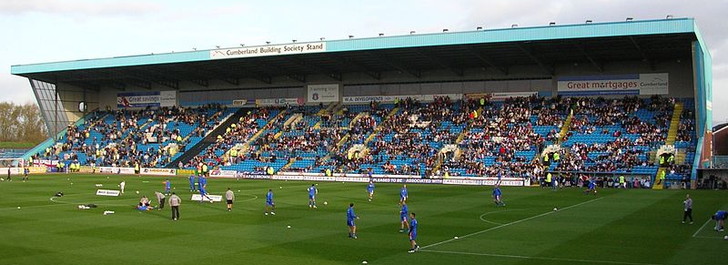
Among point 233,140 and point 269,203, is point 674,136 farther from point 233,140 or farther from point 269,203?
point 233,140

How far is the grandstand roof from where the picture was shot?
189 feet

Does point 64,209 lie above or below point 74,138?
below

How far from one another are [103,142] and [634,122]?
209 feet

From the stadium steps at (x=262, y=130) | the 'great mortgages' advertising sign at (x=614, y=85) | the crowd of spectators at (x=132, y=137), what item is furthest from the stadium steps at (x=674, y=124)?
the crowd of spectators at (x=132, y=137)

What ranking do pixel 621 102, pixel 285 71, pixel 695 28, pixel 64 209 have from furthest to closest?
pixel 285 71 < pixel 621 102 < pixel 695 28 < pixel 64 209

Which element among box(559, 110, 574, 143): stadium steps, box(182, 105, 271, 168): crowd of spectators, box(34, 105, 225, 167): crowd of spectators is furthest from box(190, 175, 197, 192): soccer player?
box(559, 110, 574, 143): stadium steps

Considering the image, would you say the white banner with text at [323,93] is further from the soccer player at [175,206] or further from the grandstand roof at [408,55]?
the soccer player at [175,206]

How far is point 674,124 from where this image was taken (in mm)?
62031

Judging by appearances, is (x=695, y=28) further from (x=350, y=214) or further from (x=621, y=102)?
(x=350, y=214)

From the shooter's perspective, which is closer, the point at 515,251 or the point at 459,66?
the point at 515,251

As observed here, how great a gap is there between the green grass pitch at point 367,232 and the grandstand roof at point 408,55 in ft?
58.6

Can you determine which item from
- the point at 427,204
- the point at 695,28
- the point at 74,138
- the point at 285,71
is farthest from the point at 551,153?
the point at 74,138

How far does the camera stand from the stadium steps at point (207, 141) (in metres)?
79.6

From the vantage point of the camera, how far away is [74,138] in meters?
90.9
